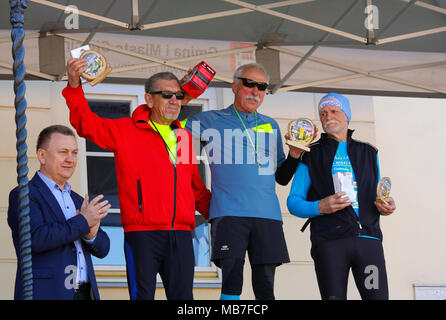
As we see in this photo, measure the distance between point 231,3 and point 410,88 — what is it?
163 cm

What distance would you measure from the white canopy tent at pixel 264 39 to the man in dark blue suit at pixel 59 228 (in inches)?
62.6

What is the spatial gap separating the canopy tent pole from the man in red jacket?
2.75 feet

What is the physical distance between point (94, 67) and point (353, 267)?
180 cm

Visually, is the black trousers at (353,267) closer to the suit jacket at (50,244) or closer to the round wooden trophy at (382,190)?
the round wooden trophy at (382,190)

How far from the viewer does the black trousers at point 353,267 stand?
15.5ft

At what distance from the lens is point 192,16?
20.3ft

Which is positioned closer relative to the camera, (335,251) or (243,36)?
(335,251)

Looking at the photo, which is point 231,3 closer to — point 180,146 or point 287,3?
point 287,3

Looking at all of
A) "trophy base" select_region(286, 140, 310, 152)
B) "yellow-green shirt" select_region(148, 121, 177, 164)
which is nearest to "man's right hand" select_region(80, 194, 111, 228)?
"yellow-green shirt" select_region(148, 121, 177, 164)

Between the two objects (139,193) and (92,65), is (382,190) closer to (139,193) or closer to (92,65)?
(139,193)

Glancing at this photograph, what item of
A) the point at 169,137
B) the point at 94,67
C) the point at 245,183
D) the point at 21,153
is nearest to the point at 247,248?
the point at 245,183

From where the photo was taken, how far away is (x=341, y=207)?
4.77 metres
